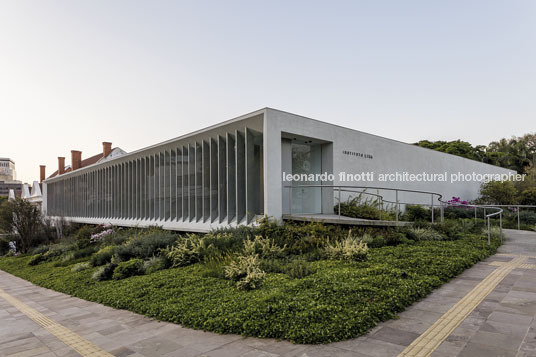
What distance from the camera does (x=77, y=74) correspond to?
14672 millimetres

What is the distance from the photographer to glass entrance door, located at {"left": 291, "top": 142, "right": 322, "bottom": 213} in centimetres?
1307

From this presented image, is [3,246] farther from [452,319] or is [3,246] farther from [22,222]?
[452,319]

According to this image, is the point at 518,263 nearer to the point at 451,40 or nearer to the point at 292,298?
the point at 292,298

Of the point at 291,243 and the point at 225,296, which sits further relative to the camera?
the point at 291,243

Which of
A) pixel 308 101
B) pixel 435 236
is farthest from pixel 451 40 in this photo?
pixel 435 236

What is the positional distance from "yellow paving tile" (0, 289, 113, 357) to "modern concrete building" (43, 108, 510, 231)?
661cm

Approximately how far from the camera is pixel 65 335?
4.88 metres

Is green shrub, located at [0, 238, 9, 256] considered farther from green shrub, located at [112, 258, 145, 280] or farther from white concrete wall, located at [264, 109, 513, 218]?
white concrete wall, located at [264, 109, 513, 218]

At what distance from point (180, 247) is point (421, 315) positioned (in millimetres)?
7080

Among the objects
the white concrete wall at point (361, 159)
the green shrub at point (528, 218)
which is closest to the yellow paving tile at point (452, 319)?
the white concrete wall at point (361, 159)

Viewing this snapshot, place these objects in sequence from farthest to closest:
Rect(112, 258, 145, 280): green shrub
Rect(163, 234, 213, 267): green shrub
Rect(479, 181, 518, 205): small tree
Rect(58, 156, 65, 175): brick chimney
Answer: Rect(58, 156, 65, 175): brick chimney, Rect(479, 181, 518, 205): small tree, Rect(163, 234, 213, 267): green shrub, Rect(112, 258, 145, 280): green shrub

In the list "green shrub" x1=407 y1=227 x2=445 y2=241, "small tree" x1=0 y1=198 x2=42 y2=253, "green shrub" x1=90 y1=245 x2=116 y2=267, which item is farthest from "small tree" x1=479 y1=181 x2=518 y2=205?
"small tree" x1=0 y1=198 x2=42 y2=253

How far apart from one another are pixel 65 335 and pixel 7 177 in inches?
7634

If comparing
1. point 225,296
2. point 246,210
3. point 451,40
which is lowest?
point 225,296
